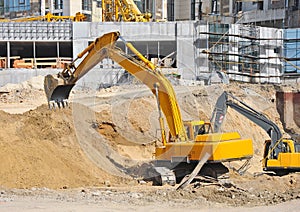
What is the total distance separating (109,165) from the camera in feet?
58.7

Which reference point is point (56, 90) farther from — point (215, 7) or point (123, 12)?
point (215, 7)

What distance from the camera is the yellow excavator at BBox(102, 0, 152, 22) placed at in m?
45.1

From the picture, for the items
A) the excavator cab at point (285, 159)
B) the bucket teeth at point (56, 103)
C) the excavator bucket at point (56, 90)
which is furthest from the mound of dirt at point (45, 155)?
the excavator cab at point (285, 159)

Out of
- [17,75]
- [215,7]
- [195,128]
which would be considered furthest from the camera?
[215,7]

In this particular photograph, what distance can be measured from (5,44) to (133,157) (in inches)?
949

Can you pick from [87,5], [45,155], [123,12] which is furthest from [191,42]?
[45,155]

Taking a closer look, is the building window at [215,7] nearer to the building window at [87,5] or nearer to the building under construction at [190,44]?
the building window at [87,5]

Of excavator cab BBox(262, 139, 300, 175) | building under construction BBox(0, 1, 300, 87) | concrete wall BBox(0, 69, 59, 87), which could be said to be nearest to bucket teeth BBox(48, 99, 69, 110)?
excavator cab BBox(262, 139, 300, 175)

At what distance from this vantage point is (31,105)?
30.5 metres

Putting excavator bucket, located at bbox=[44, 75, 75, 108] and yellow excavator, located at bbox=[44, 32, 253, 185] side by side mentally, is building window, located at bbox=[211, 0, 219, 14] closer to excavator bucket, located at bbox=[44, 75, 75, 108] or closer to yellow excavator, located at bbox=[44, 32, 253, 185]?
excavator bucket, located at bbox=[44, 75, 75, 108]

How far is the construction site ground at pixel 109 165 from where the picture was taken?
1220cm

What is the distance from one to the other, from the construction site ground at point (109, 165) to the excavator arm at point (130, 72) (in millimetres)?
879

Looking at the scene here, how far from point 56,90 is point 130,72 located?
3.04 m

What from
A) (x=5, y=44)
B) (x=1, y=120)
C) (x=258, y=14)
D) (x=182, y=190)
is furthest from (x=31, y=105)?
(x=258, y=14)
